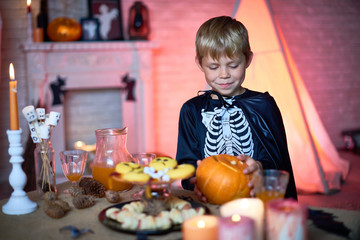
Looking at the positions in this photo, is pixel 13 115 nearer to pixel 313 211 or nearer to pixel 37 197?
pixel 37 197

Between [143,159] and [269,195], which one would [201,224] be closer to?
[269,195]

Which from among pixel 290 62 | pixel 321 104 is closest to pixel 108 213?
pixel 290 62

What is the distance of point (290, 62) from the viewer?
347 centimetres

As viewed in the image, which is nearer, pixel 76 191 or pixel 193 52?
pixel 76 191

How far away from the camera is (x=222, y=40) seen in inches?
64.7

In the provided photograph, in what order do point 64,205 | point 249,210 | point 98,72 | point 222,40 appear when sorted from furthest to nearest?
point 98,72 < point 222,40 < point 64,205 < point 249,210

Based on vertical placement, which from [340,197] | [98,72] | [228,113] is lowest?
[340,197]

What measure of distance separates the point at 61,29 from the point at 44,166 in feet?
Result: 9.15

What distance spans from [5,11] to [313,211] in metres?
3.57

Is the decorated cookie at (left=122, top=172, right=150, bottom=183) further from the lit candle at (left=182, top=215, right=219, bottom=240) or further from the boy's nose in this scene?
the boy's nose

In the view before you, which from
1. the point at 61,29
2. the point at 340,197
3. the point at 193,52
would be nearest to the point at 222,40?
the point at 340,197

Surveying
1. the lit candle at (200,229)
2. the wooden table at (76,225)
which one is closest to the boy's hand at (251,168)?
the wooden table at (76,225)

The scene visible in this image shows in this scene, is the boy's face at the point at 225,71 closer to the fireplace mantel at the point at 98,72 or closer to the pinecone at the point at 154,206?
the pinecone at the point at 154,206

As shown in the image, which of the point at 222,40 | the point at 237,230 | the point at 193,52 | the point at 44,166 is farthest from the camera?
the point at 193,52
